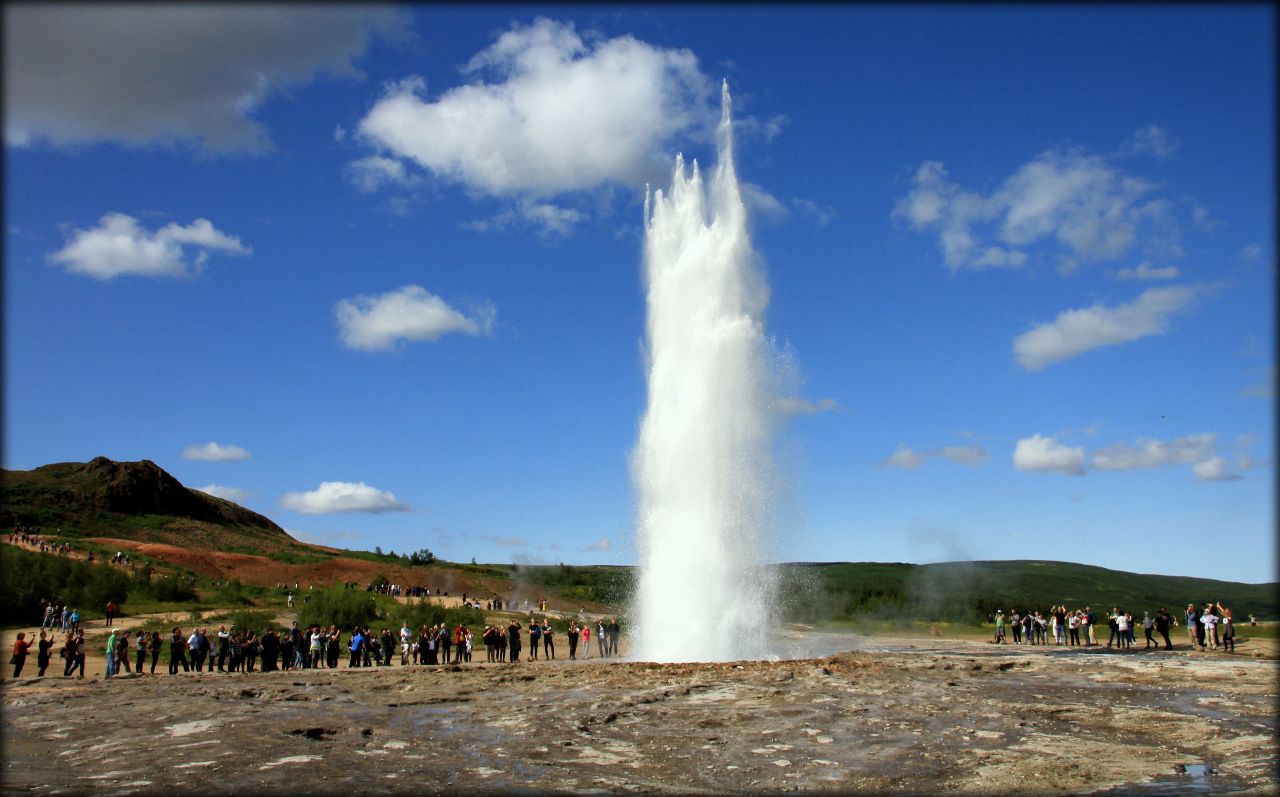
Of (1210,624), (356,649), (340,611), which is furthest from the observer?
(340,611)

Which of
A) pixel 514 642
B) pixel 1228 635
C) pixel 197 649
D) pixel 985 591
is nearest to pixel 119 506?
pixel 197 649

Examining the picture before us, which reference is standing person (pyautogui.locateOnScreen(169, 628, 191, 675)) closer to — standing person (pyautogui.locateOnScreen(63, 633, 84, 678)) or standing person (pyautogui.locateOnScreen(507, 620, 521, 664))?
standing person (pyautogui.locateOnScreen(63, 633, 84, 678))

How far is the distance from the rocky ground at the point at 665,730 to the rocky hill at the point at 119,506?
60.3 m

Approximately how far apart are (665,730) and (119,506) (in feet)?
266

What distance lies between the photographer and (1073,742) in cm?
1314

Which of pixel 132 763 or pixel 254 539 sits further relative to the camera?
pixel 254 539

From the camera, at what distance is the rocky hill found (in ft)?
238

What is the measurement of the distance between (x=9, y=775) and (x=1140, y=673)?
21.9 metres

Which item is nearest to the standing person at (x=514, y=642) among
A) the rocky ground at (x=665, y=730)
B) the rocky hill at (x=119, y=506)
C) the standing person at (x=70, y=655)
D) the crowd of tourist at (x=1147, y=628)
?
the rocky ground at (x=665, y=730)

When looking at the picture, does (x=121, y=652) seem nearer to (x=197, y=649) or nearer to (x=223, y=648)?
(x=197, y=649)

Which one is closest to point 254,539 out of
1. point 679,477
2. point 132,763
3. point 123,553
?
point 123,553

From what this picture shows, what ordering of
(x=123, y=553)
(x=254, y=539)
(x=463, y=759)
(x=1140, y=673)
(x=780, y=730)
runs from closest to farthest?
1. (x=463, y=759)
2. (x=780, y=730)
3. (x=1140, y=673)
4. (x=123, y=553)
5. (x=254, y=539)

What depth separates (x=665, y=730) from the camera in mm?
14242

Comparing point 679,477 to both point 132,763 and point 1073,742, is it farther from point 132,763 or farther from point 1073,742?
point 132,763
